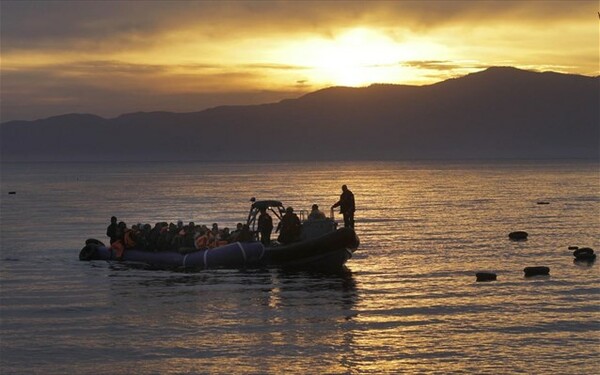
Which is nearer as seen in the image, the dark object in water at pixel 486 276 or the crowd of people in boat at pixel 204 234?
the dark object in water at pixel 486 276

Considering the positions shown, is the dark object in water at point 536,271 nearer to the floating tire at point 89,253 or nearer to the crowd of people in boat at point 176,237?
the crowd of people in boat at point 176,237

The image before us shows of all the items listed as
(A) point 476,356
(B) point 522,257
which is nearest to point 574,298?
(A) point 476,356

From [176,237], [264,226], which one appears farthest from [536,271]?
[176,237]

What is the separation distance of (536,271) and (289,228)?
8960 mm

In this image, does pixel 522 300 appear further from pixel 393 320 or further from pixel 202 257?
pixel 202 257

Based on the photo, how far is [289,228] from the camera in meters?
35.1

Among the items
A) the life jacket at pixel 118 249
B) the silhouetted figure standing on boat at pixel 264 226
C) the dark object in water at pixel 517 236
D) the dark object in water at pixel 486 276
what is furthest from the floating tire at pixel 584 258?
the life jacket at pixel 118 249

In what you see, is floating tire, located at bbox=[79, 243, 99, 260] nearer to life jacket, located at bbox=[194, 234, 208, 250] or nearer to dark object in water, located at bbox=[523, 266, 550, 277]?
life jacket, located at bbox=[194, 234, 208, 250]

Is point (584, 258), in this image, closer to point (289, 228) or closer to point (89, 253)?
point (289, 228)

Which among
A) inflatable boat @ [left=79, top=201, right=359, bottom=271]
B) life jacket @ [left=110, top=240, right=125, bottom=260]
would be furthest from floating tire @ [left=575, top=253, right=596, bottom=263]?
life jacket @ [left=110, top=240, right=125, bottom=260]

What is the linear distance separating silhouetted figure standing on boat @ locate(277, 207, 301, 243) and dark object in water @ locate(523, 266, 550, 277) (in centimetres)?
832

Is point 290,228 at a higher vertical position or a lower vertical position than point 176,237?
higher

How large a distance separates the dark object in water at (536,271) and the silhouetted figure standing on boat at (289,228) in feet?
27.3

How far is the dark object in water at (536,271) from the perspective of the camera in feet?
109
